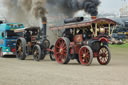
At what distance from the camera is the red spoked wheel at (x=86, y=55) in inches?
482

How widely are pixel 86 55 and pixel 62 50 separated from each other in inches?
65.8

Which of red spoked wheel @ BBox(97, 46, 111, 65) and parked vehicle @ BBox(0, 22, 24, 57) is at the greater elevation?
parked vehicle @ BBox(0, 22, 24, 57)

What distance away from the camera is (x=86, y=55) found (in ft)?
41.2

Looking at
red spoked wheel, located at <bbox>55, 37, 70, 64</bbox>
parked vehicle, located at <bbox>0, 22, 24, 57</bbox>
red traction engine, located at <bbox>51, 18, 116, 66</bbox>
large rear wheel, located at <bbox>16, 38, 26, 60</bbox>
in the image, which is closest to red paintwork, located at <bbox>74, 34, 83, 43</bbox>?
red traction engine, located at <bbox>51, 18, 116, 66</bbox>

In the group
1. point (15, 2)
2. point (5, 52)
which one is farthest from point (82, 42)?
point (15, 2)

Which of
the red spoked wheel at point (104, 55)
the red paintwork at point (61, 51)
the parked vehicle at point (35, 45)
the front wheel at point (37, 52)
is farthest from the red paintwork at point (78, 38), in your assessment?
the front wheel at point (37, 52)

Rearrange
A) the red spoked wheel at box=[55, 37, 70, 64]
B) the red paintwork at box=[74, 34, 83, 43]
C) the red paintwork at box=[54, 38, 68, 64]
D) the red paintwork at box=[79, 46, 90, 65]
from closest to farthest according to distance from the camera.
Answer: the red paintwork at box=[79, 46, 90, 65] → the red paintwork at box=[74, 34, 83, 43] → the red spoked wheel at box=[55, 37, 70, 64] → the red paintwork at box=[54, 38, 68, 64]

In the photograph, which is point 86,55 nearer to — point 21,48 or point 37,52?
point 37,52

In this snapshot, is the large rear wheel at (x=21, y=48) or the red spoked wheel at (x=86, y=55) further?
the large rear wheel at (x=21, y=48)

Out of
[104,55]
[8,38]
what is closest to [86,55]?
[104,55]

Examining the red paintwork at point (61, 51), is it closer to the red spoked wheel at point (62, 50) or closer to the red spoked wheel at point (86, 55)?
the red spoked wheel at point (62, 50)

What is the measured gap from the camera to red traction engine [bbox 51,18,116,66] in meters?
12.6

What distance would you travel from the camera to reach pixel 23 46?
54.7 feet

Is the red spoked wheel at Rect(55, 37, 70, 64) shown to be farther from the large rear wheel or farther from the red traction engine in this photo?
the large rear wheel
